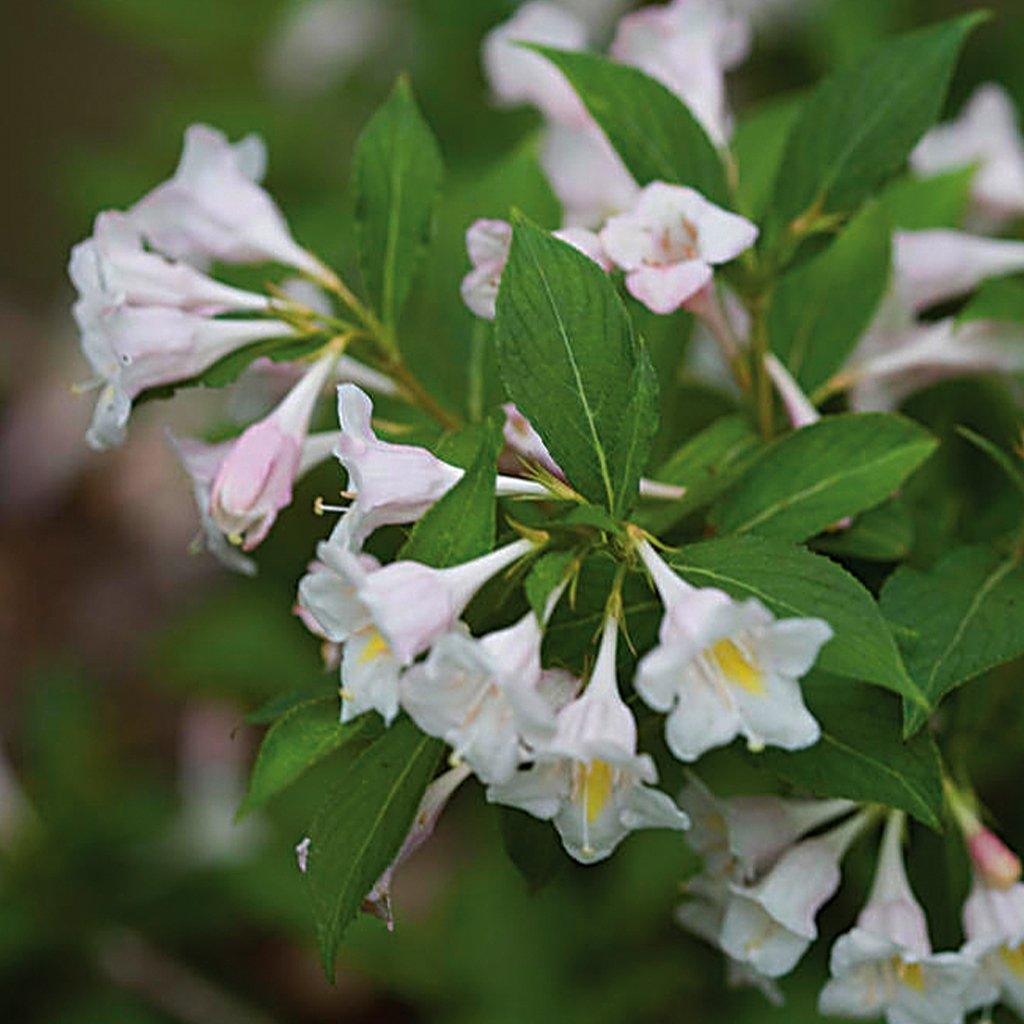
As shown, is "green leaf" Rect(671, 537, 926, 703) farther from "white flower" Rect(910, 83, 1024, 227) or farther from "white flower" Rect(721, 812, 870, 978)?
"white flower" Rect(910, 83, 1024, 227)

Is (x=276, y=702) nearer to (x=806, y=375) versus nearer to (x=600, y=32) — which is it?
(x=806, y=375)

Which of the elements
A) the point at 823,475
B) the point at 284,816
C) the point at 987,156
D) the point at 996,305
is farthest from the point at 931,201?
the point at 284,816

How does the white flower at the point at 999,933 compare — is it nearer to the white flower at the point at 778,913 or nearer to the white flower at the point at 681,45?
the white flower at the point at 778,913

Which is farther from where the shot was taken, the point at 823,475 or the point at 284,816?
the point at 284,816

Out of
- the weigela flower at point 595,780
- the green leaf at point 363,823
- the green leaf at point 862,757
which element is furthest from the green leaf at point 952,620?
the green leaf at point 363,823

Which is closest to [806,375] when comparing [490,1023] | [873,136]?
[873,136]

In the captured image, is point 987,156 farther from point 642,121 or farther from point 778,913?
point 778,913
